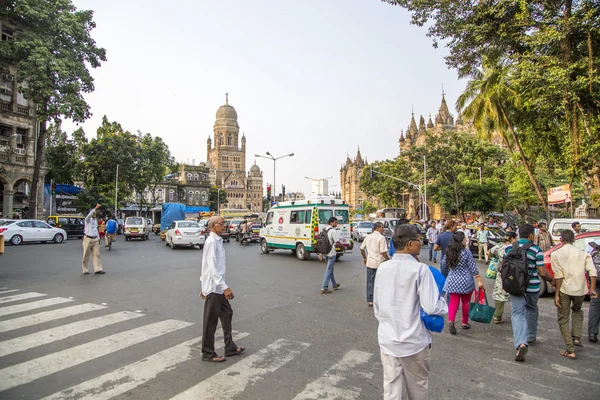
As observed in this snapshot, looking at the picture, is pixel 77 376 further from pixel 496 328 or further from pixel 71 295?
pixel 496 328

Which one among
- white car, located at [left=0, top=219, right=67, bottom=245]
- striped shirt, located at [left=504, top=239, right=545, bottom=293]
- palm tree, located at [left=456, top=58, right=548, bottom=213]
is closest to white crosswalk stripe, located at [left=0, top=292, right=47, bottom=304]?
striped shirt, located at [left=504, top=239, right=545, bottom=293]

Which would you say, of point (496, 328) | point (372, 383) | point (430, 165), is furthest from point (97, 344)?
point (430, 165)

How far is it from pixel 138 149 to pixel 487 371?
46.5 m

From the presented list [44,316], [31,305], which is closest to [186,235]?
[31,305]

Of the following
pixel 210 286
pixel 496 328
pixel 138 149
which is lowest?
pixel 496 328

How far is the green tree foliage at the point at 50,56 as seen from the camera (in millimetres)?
25250

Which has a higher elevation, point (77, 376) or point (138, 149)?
point (138, 149)

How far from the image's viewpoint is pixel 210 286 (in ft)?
16.2

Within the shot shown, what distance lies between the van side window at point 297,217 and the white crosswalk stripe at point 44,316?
32.9 feet

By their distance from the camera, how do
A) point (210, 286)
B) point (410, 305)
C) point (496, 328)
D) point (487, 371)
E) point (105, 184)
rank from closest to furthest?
point (410, 305) → point (487, 371) → point (210, 286) → point (496, 328) → point (105, 184)

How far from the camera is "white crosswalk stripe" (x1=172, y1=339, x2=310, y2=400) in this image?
393cm

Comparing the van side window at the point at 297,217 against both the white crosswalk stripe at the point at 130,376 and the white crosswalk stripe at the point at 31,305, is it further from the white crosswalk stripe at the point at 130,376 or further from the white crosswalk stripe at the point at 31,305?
the white crosswalk stripe at the point at 130,376

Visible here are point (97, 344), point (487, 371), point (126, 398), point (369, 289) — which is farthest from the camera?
point (369, 289)

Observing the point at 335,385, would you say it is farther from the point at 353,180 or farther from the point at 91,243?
the point at 353,180
